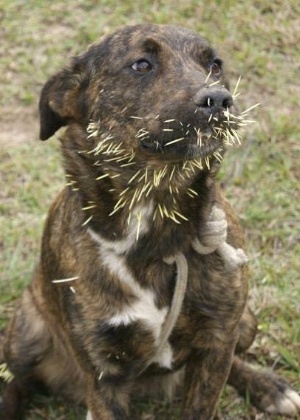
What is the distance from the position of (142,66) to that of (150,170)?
423 millimetres

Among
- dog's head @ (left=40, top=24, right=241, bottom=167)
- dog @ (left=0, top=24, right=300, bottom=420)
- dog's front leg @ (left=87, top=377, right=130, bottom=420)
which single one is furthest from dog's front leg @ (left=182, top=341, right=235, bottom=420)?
dog's head @ (left=40, top=24, right=241, bottom=167)

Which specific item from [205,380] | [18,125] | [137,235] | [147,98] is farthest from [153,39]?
[18,125]

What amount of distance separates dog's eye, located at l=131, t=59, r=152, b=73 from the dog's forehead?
0.05 metres

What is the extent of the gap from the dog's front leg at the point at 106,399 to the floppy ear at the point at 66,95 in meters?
1.14

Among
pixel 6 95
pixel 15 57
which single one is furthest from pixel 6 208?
pixel 15 57

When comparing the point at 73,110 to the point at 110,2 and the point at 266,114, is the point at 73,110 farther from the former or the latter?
the point at 110,2

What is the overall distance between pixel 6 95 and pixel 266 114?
1861 mm

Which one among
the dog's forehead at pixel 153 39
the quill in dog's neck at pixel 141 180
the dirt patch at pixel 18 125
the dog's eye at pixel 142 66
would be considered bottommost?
the dirt patch at pixel 18 125

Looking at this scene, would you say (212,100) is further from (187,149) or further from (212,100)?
(187,149)

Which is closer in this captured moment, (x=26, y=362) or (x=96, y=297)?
(x=96, y=297)

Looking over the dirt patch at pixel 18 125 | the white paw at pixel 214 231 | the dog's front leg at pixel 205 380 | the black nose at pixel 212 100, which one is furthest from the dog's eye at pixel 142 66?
the dirt patch at pixel 18 125

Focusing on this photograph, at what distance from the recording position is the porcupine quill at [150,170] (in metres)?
3.31

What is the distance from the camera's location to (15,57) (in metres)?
6.60

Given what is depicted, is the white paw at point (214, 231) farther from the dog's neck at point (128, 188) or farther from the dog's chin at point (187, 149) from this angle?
the dog's chin at point (187, 149)
